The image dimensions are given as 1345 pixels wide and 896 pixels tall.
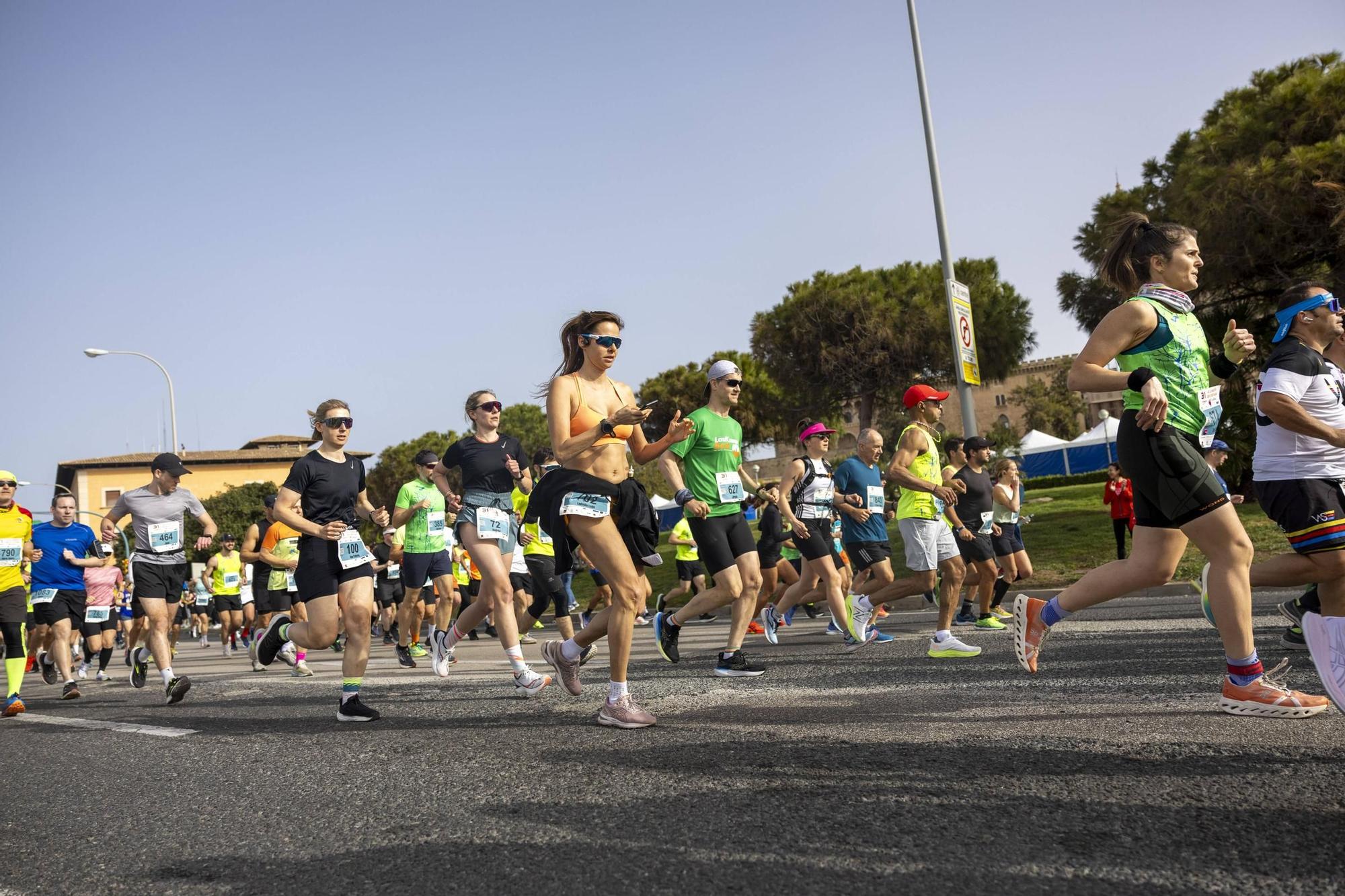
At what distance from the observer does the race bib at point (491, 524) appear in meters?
7.90

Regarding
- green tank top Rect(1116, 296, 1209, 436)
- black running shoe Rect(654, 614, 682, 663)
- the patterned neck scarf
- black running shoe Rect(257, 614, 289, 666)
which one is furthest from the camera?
black running shoe Rect(654, 614, 682, 663)

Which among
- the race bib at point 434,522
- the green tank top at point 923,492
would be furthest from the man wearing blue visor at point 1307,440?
the race bib at point 434,522

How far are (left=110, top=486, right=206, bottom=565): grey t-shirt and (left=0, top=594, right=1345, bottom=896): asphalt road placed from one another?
9.11 ft

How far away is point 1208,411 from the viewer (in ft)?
15.0

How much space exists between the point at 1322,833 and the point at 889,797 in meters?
1.14

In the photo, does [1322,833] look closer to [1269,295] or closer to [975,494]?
[975,494]

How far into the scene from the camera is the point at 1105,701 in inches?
194

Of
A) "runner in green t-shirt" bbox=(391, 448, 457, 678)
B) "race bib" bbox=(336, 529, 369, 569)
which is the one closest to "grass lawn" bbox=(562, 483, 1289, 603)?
"runner in green t-shirt" bbox=(391, 448, 457, 678)

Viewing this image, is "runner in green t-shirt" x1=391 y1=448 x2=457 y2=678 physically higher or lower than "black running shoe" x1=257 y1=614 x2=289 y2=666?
higher

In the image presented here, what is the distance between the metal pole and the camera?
1474 cm

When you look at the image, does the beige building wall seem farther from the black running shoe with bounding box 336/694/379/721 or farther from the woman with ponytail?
the woman with ponytail

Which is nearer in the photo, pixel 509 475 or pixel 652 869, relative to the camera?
pixel 652 869

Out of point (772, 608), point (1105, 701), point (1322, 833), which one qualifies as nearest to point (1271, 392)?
point (1105, 701)

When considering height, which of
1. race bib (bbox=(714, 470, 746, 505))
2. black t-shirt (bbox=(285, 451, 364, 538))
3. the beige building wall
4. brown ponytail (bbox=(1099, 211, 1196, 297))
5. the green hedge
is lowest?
race bib (bbox=(714, 470, 746, 505))
